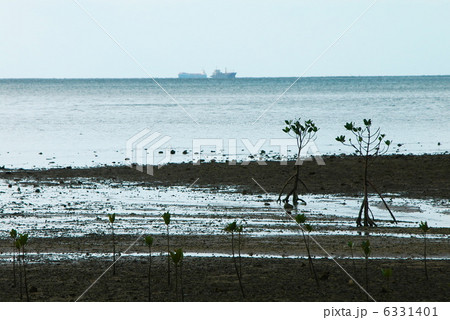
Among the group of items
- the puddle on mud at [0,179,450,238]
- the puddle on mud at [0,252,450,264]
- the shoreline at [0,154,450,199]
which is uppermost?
the shoreline at [0,154,450,199]

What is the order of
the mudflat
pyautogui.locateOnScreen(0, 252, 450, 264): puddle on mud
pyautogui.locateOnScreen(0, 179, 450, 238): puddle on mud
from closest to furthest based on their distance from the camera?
the mudflat < pyautogui.locateOnScreen(0, 252, 450, 264): puddle on mud < pyautogui.locateOnScreen(0, 179, 450, 238): puddle on mud

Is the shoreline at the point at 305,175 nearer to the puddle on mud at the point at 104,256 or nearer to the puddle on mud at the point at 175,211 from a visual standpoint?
the puddle on mud at the point at 175,211

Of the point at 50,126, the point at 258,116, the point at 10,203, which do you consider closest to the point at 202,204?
the point at 10,203

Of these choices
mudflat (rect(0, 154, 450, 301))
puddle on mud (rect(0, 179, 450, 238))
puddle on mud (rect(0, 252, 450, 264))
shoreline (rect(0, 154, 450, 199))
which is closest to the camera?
mudflat (rect(0, 154, 450, 301))

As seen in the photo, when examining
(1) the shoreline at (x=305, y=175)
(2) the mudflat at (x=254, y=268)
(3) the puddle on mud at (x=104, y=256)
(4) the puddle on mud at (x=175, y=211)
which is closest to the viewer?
(2) the mudflat at (x=254, y=268)

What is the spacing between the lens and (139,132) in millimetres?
41812

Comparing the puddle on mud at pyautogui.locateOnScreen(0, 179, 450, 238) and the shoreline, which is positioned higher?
the shoreline

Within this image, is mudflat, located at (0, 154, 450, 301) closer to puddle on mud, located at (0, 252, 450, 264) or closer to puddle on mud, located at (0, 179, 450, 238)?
puddle on mud, located at (0, 252, 450, 264)

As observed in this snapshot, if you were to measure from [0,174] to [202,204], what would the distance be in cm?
831

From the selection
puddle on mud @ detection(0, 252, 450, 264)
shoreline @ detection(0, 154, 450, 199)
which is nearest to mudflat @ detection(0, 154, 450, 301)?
puddle on mud @ detection(0, 252, 450, 264)

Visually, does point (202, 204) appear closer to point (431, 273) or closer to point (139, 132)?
point (431, 273)

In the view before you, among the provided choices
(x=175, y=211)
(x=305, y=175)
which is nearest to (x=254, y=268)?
(x=175, y=211)

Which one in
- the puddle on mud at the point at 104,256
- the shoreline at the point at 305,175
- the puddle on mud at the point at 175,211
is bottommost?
the puddle on mud at the point at 104,256

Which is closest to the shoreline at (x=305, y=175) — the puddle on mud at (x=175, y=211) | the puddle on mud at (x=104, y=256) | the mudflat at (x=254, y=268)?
the puddle on mud at (x=175, y=211)
